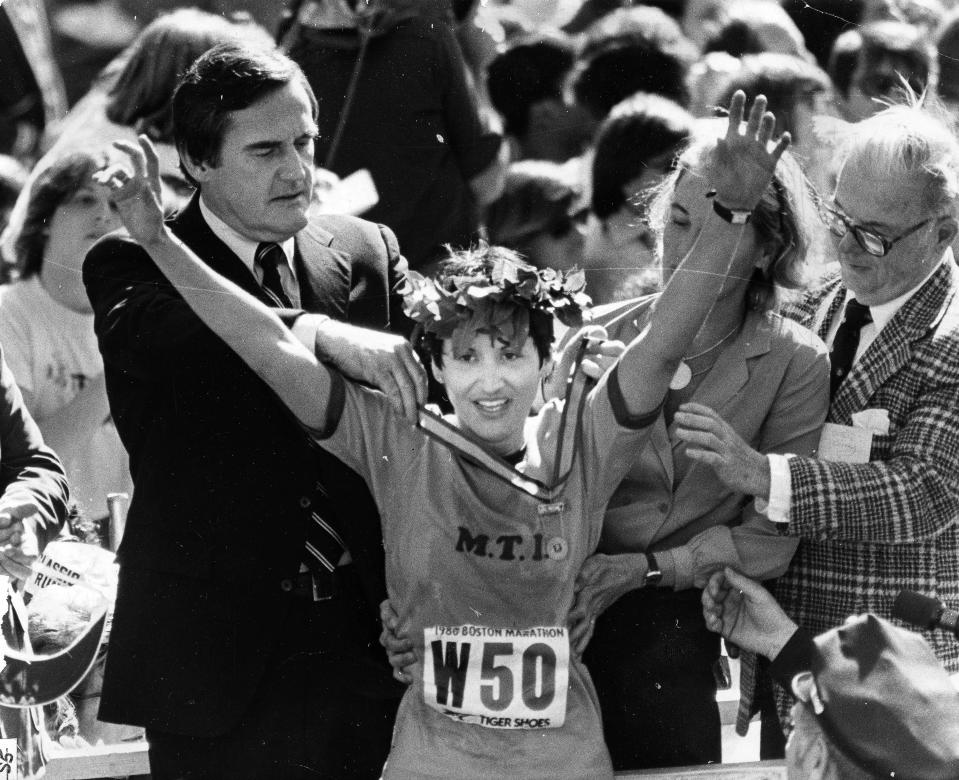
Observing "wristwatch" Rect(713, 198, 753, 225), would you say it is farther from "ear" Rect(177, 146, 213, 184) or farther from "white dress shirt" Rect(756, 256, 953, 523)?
"ear" Rect(177, 146, 213, 184)

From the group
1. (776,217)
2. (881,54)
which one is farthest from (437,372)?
(881,54)

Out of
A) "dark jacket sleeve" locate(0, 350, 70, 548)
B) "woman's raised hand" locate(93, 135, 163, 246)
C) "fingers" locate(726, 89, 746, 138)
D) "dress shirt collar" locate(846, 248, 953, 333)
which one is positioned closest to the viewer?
"fingers" locate(726, 89, 746, 138)

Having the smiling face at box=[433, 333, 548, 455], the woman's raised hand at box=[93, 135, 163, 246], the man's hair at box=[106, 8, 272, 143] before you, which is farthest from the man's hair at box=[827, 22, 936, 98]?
the woman's raised hand at box=[93, 135, 163, 246]

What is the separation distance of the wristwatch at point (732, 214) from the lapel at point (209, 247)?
2.84ft

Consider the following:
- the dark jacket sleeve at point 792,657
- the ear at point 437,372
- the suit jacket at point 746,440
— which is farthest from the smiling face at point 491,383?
the dark jacket sleeve at point 792,657

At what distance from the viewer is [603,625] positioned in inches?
117

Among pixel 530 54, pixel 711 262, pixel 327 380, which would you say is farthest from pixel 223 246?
pixel 711 262

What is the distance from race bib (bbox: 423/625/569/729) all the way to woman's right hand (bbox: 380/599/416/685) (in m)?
0.04

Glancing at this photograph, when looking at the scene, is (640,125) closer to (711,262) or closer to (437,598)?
(711,262)

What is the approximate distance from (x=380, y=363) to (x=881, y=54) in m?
1.20

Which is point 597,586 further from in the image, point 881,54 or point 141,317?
point 881,54

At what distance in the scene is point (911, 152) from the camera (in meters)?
2.91

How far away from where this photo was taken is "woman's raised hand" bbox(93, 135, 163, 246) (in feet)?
9.04

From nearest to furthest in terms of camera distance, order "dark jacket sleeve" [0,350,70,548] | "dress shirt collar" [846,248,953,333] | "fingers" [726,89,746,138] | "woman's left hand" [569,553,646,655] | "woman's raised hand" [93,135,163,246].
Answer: "fingers" [726,89,746,138]
"woman's raised hand" [93,135,163,246]
"woman's left hand" [569,553,646,655]
"dress shirt collar" [846,248,953,333]
"dark jacket sleeve" [0,350,70,548]
